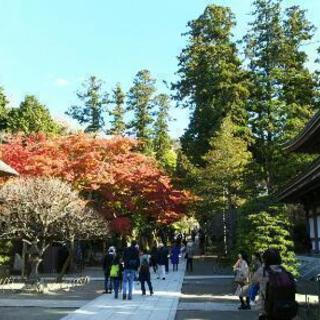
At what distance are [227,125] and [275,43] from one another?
22.1 ft

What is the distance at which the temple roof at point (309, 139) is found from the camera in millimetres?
16197

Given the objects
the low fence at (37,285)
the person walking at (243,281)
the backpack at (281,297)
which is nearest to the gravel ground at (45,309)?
the low fence at (37,285)

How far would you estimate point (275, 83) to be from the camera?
1481 inches

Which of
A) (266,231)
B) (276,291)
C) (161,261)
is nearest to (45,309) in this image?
(266,231)

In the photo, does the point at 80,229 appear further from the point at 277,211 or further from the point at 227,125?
the point at 227,125

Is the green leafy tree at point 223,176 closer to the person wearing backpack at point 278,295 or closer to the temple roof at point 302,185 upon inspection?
the temple roof at point 302,185

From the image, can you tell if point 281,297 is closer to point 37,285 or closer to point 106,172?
point 37,285

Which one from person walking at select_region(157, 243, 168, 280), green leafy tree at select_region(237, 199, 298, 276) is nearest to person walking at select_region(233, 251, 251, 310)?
green leafy tree at select_region(237, 199, 298, 276)

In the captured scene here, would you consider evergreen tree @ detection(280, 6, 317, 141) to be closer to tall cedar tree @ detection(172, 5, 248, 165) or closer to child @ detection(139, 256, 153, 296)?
tall cedar tree @ detection(172, 5, 248, 165)

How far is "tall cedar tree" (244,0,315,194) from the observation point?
36031 millimetres

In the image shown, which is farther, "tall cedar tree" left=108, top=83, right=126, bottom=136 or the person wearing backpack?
"tall cedar tree" left=108, top=83, right=126, bottom=136

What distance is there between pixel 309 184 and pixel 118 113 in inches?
1371

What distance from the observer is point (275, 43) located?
3797cm

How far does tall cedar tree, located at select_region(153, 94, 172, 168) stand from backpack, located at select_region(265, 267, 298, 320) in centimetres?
4553
